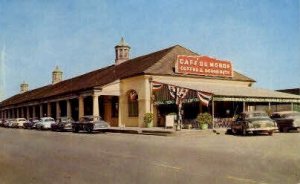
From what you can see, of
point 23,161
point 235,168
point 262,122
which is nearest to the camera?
point 235,168

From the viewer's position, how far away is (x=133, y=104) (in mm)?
38031

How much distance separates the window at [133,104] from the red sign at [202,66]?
474cm

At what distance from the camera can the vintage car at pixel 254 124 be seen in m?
23.0

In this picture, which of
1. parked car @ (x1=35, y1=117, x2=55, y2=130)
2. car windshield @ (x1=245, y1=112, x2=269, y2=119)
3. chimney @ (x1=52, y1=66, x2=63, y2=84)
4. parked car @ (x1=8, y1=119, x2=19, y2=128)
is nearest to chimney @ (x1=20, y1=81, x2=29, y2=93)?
chimney @ (x1=52, y1=66, x2=63, y2=84)

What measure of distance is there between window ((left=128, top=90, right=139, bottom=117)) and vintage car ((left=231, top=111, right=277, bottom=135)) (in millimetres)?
14312

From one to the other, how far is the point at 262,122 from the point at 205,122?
18.8ft

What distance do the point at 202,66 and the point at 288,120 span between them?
13.1 meters

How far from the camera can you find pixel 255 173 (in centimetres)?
922

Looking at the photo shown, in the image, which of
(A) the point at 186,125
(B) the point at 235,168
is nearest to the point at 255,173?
(B) the point at 235,168

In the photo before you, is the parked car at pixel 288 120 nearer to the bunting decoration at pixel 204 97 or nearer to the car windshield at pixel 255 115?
the car windshield at pixel 255 115

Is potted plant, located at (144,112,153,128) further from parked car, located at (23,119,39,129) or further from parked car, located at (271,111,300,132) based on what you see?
parked car, located at (23,119,39,129)

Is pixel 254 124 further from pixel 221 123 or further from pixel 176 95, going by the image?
pixel 176 95

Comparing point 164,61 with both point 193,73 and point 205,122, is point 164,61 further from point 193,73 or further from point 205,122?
point 205,122

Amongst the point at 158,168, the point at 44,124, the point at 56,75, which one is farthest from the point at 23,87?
the point at 158,168
